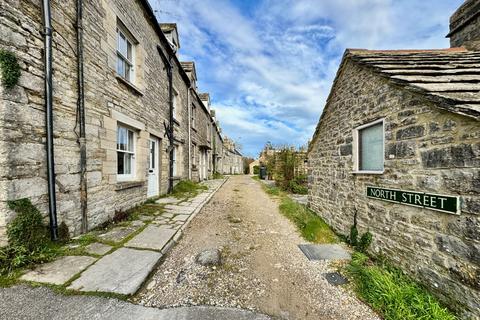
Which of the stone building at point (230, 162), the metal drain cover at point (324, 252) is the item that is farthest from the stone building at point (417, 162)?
the stone building at point (230, 162)

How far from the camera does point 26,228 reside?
306 centimetres

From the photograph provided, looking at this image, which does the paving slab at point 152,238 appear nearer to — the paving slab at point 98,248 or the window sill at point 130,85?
the paving slab at point 98,248

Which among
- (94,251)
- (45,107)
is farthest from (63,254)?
(45,107)

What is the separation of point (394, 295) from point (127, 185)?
6053 mm

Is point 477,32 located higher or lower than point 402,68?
higher

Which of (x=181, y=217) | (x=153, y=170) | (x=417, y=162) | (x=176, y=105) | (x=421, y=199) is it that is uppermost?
(x=176, y=105)

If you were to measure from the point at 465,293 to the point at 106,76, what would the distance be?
722 centimetres

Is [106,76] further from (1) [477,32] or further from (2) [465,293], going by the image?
(1) [477,32]

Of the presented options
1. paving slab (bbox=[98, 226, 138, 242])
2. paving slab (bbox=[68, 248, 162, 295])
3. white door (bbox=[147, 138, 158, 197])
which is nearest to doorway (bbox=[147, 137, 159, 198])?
white door (bbox=[147, 138, 158, 197])

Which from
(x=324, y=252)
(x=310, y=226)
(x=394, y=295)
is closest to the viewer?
(x=394, y=295)

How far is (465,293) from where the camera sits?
2199 mm

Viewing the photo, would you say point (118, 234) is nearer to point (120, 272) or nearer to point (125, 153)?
point (120, 272)

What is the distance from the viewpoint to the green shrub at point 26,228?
289 cm

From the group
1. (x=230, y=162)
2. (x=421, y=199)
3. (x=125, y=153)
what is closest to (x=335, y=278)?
(x=421, y=199)
